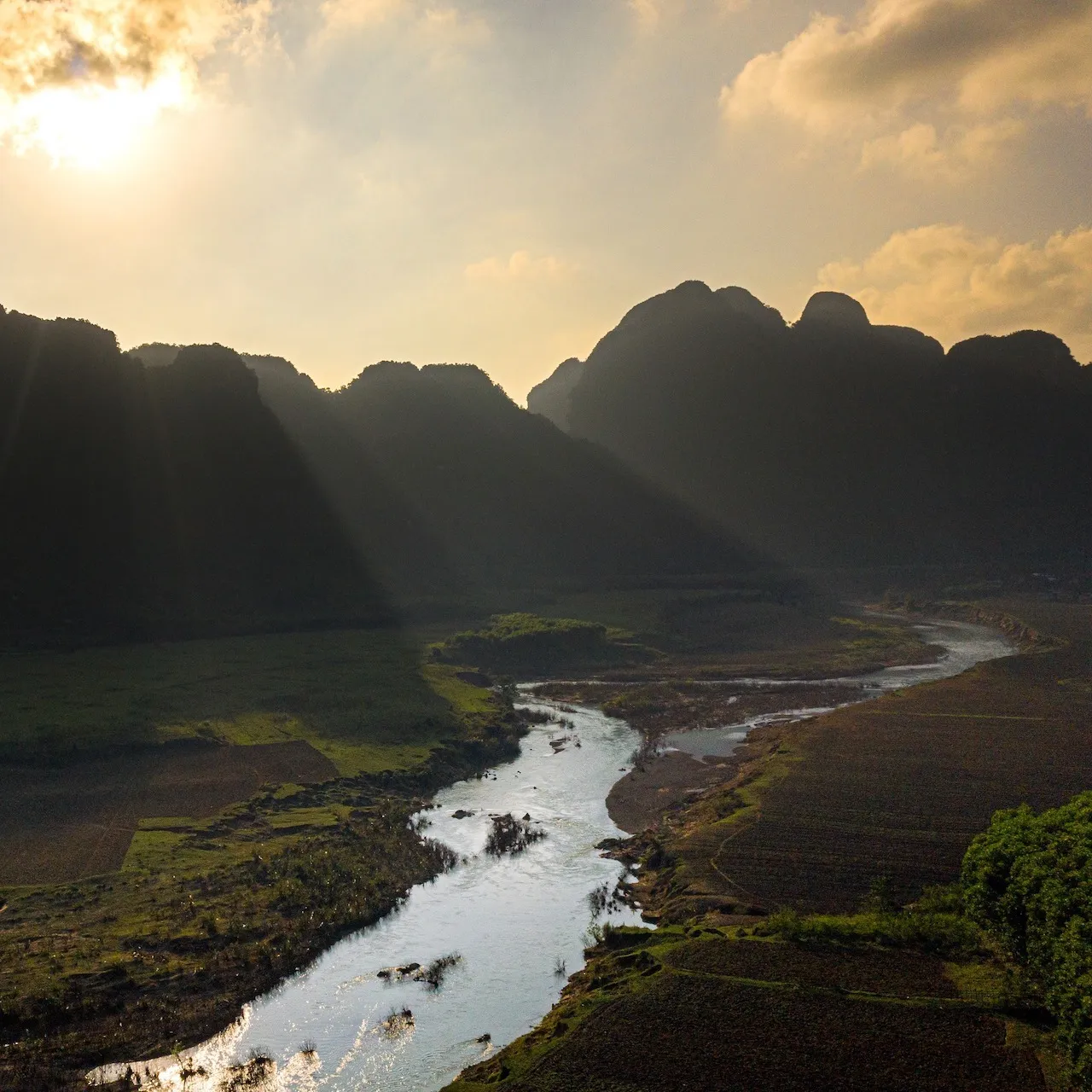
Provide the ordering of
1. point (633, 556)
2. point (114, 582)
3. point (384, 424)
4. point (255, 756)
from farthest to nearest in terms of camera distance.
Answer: point (384, 424), point (633, 556), point (114, 582), point (255, 756)

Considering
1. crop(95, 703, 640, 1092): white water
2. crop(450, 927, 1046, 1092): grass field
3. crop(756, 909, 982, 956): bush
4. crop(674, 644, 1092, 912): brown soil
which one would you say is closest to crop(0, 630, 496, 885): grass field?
crop(95, 703, 640, 1092): white water

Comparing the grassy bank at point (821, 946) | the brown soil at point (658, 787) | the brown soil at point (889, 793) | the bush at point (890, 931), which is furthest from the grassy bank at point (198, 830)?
the bush at point (890, 931)

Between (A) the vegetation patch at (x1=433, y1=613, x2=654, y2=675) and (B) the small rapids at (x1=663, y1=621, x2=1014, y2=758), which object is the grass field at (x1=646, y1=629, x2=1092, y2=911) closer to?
(B) the small rapids at (x1=663, y1=621, x2=1014, y2=758)

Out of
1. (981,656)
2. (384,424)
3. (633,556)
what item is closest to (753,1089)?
(981,656)

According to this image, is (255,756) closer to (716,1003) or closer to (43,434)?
(716,1003)

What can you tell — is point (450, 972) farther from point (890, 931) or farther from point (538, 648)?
point (538, 648)
